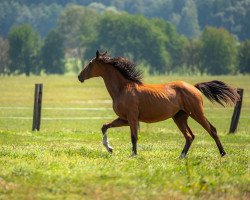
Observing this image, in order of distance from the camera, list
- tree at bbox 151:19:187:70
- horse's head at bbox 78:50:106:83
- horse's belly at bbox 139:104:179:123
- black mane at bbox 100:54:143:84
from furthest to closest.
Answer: tree at bbox 151:19:187:70
horse's head at bbox 78:50:106:83
black mane at bbox 100:54:143:84
horse's belly at bbox 139:104:179:123

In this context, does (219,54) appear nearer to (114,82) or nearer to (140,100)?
(114,82)

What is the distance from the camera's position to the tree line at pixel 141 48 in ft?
513

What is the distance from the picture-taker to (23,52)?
164 metres

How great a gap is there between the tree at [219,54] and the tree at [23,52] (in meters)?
34.2

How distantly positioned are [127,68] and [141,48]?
5910 inches

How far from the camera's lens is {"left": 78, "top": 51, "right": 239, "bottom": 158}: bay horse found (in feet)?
62.7

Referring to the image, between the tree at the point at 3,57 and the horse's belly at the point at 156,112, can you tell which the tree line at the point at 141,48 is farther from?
the horse's belly at the point at 156,112

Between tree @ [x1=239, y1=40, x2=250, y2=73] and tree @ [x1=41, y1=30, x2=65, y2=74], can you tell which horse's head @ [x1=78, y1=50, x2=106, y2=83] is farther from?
tree @ [x1=41, y1=30, x2=65, y2=74]

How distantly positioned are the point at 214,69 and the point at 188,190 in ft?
463

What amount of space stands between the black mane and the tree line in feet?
421

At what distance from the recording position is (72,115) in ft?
170

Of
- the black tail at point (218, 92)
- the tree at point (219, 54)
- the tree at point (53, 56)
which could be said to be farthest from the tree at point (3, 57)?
the black tail at point (218, 92)

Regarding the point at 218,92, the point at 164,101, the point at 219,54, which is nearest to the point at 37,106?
the point at 218,92

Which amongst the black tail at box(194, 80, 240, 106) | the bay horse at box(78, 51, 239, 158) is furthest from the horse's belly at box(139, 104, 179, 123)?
the black tail at box(194, 80, 240, 106)
